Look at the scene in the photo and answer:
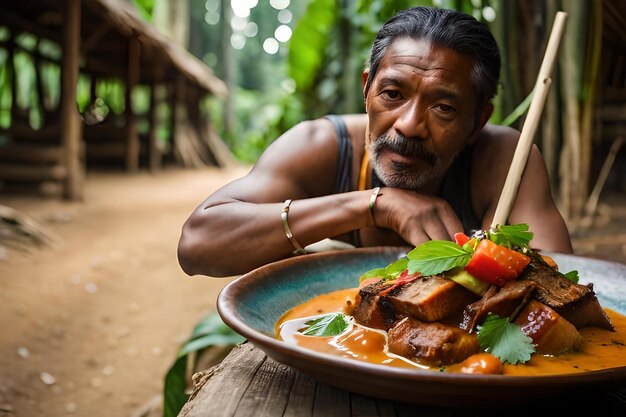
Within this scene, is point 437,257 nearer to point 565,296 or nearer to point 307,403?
point 565,296

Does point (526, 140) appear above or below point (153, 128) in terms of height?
above

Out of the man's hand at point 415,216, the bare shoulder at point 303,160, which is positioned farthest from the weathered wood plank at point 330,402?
the bare shoulder at point 303,160

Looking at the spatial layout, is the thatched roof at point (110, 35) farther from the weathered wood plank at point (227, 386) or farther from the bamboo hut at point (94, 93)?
the weathered wood plank at point (227, 386)

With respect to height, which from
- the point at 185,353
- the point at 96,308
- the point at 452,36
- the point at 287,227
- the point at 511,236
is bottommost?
the point at 96,308

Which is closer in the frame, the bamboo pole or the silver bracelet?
the bamboo pole

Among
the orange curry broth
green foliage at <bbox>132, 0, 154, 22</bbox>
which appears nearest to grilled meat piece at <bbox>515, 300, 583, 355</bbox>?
the orange curry broth

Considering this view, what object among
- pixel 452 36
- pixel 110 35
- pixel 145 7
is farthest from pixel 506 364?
pixel 145 7

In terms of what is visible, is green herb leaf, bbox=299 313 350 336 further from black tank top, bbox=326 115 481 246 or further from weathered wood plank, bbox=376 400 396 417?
black tank top, bbox=326 115 481 246

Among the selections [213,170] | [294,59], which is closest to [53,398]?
[294,59]

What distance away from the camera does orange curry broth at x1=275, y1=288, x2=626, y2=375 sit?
46.9 inches

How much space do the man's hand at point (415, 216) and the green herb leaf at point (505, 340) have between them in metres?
0.67

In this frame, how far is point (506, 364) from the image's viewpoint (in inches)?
46.5

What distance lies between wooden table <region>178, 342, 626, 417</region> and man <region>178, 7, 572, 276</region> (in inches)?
30.7

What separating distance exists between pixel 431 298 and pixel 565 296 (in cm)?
30
